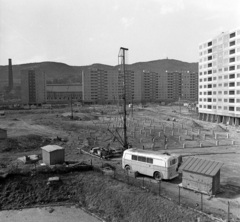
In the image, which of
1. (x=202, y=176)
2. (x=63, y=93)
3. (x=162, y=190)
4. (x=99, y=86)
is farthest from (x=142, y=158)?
(x=63, y=93)

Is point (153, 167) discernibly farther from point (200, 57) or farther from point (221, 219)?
point (200, 57)

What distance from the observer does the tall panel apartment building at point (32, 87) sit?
129500 millimetres

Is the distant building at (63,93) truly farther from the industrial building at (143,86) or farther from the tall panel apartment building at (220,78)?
the tall panel apartment building at (220,78)

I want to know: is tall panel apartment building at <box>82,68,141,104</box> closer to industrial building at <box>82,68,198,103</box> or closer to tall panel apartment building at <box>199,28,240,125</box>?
industrial building at <box>82,68,198,103</box>

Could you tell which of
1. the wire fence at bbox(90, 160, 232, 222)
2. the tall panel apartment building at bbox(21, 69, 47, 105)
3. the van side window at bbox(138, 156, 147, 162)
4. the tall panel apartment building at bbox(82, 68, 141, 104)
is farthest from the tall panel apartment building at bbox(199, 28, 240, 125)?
the tall panel apartment building at bbox(21, 69, 47, 105)

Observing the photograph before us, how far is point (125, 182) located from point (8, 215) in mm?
6704

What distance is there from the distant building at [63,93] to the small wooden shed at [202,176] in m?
127

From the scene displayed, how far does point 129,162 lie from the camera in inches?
680

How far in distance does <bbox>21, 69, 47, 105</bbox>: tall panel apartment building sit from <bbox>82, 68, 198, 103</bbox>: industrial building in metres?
22.7

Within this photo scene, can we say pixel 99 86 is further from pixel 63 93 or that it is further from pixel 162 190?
pixel 162 190

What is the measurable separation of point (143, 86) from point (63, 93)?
49479mm

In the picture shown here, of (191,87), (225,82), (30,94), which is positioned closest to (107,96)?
(30,94)

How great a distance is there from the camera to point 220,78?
5569cm

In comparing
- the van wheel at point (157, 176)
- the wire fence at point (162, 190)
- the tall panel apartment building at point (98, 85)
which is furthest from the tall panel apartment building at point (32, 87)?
the van wheel at point (157, 176)
